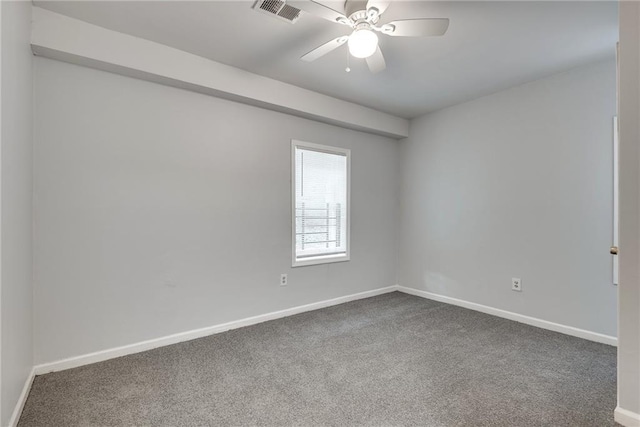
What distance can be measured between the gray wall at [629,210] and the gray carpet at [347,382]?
11.1 inches

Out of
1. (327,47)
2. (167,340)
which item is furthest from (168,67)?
(167,340)

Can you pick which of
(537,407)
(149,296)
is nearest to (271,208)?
(149,296)

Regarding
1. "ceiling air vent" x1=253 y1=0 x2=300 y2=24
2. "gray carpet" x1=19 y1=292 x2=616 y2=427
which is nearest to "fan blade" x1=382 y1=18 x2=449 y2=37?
"ceiling air vent" x1=253 y1=0 x2=300 y2=24

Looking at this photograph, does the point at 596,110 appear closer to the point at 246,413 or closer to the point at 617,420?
the point at 617,420

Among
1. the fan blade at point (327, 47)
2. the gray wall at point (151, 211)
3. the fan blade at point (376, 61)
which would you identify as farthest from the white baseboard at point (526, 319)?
the fan blade at point (327, 47)

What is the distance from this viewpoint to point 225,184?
3125mm

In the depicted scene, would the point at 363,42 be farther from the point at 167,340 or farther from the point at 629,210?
the point at 167,340

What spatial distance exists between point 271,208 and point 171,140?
1.18 metres

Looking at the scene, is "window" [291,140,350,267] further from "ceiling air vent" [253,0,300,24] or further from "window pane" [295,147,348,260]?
"ceiling air vent" [253,0,300,24]

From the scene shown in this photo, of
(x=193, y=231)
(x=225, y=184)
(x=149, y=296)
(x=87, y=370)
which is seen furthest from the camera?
(x=225, y=184)

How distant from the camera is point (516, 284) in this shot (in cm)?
340

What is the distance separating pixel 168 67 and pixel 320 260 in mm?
2509

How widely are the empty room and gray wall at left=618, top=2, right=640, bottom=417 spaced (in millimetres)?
11

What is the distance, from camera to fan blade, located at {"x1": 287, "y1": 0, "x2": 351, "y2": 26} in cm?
172
